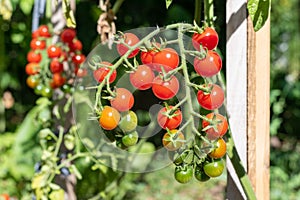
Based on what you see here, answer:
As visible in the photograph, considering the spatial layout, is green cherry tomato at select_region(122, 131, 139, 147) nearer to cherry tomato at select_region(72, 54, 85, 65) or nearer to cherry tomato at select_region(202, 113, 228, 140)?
cherry tomato at select_region(202, 113, 228, 140)

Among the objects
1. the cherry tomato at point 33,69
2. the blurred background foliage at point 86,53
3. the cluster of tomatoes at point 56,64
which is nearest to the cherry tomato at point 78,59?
the cluster of tomatoes at point 56,64

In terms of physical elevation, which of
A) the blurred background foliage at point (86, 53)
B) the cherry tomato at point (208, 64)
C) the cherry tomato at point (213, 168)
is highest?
the cherry tomato at point (208, 64)

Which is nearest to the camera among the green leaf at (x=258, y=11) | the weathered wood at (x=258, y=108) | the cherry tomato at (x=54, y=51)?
the green leaf at (x=258, y=11)

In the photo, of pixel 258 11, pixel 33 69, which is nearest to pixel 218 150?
pixel 258 11

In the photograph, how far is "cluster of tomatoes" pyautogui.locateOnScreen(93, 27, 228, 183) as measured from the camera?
3.43ft

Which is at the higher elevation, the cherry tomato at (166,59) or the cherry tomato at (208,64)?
the cherry tomato at (166,59)

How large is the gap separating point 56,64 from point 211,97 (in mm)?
807

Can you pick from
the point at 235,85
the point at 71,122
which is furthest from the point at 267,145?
the point at 71,122

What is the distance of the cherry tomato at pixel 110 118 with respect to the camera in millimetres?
1051

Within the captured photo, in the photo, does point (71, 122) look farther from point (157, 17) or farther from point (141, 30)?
point (157, 17)

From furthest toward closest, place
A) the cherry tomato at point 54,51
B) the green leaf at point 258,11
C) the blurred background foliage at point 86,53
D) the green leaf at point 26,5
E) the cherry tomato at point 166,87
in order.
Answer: the blurred background foliage at point 86,53
the green leaf at point 26,5
the cherry tomato at point 54,51
the green leaf at point 258,11
the cherry tomato at point 166,87

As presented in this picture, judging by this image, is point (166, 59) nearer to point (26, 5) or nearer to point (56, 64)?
point (56, 64)

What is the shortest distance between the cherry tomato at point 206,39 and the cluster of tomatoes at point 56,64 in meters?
0.69

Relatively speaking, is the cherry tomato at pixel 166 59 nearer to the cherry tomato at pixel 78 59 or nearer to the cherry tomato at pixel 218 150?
the cherry tomato at pixel 218 150
